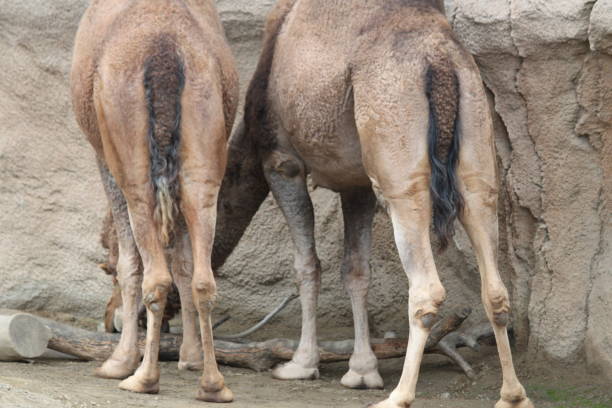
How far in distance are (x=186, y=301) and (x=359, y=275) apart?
128 centimetres

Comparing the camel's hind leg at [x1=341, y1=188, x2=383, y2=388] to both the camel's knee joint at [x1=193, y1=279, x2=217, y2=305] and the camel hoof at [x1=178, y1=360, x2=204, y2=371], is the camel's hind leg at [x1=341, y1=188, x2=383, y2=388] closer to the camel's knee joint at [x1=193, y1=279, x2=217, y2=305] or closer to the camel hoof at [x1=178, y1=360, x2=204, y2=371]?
the camel hoof at [x1=178, y1=360, x2=204, y2=371]

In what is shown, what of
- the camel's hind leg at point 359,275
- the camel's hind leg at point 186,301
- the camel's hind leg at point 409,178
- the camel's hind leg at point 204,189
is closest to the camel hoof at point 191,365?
the camel's hind leg at point 186,301

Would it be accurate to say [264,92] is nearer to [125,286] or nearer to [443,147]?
[125,286]

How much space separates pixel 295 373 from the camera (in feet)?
28.4

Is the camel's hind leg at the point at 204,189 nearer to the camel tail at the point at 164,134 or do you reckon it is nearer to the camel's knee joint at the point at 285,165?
the camel tail at the point at 164,134

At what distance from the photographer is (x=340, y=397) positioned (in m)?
8.09

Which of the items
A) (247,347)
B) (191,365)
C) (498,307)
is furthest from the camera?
(247,347)

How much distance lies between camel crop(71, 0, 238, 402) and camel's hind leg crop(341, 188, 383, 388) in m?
1.44

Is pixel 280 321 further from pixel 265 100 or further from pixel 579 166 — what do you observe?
pixel 579 166

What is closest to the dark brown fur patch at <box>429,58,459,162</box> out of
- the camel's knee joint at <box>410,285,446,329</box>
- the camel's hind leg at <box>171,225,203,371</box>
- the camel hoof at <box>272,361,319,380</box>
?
the camel's knee joint at <box>410,285,446,329</box>

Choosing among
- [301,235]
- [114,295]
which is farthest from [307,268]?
[114,295]

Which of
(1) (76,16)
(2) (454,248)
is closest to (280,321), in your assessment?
(2) (454,248)

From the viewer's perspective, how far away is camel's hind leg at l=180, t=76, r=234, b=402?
7.24 m

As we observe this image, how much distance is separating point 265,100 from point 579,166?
2258 millimetres
